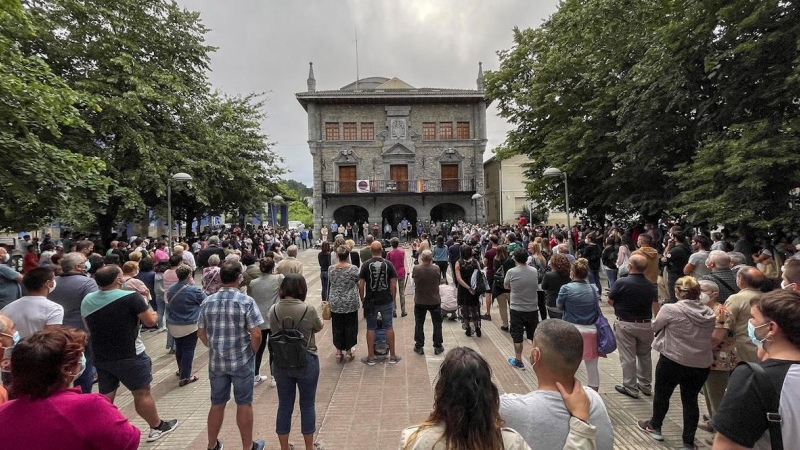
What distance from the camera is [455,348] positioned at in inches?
69.7

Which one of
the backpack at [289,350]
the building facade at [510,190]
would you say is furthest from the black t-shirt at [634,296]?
the building facade at [510,190]

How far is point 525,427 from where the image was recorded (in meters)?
1.88

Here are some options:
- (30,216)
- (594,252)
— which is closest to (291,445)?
(594,252)

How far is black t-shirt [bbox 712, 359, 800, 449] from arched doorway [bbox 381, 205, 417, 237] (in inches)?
1304

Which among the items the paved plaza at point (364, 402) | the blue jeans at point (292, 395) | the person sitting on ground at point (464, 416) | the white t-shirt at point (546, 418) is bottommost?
the paved plaza at point (364, 402)

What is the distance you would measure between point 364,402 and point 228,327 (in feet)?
6.63

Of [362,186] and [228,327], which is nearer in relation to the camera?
[228,327]

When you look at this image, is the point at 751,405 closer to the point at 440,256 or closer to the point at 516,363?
the point at 516,363

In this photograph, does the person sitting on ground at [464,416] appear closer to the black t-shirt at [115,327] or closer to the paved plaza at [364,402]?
the paved plaza at [364,402]

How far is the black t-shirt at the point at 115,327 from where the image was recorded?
3906 mm

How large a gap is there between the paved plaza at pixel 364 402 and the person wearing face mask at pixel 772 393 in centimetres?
236

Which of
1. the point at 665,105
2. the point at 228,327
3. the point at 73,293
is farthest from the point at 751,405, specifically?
the point at 665,105

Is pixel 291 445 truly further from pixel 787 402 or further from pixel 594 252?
pixel 594 252

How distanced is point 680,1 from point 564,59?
569 cm
